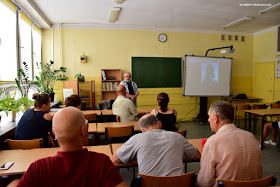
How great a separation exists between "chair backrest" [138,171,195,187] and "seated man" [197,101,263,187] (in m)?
0.14

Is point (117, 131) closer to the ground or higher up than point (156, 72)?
closer to the ground

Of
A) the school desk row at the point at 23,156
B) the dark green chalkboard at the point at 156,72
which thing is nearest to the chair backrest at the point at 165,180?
the school desk row at the point at 23,156

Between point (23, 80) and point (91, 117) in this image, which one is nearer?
point (91, 117)

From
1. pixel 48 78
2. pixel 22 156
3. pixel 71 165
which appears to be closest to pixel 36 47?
pixel 48 78

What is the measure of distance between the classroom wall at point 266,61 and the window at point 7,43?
8.10m

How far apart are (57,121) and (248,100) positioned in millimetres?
8635

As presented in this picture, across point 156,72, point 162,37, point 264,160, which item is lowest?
point 264,160

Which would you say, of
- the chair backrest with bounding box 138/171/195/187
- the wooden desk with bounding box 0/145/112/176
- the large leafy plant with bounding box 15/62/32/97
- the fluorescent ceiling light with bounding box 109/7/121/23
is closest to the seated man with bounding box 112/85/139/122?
the wooden desk with bounding box 0/145/112/176

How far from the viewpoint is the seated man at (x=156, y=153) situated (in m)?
1.80

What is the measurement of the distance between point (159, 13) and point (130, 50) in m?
1.79

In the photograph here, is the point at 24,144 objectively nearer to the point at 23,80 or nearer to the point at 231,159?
the point at 231,159

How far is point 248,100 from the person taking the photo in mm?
8367

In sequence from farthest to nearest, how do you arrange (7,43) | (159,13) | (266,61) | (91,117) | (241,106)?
(266,61) → (241,106) → (159,13) → (91,117) → (7,43)

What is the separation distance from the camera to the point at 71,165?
1119 mm
